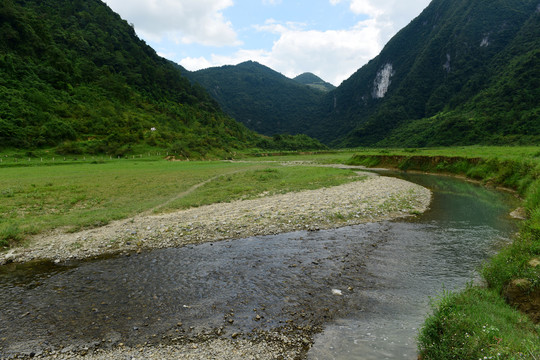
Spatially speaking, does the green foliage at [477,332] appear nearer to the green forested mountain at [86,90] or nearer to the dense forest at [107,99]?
the dense forest at [107,99]

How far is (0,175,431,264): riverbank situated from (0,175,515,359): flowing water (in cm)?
116

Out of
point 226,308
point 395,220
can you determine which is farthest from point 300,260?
point 395,220

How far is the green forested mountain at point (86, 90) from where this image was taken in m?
77.4

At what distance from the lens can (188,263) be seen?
11742 mm

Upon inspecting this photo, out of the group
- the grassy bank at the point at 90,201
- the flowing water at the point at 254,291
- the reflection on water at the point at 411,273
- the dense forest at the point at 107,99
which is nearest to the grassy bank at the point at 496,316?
the reflection on water at the point at 411,273

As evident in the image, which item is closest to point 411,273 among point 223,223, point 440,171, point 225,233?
point 225,233

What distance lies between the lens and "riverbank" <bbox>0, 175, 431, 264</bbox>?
13.5 m

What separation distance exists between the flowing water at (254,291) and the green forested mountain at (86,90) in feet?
253

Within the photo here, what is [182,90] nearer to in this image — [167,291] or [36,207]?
[36,207]

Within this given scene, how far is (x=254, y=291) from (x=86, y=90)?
5772 inches

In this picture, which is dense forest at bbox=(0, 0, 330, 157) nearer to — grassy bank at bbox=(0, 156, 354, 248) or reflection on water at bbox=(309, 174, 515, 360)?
grassy bank at bbox=(0, 156, 354, 248)

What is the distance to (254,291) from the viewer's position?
30.4 feet

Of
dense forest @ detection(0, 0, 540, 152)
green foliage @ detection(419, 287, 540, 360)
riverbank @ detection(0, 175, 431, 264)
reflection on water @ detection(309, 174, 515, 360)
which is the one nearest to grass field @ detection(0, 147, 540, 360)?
green foliage @ detection(419, 287, 540, 360)

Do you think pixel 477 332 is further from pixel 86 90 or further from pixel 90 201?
pixel 86 90
